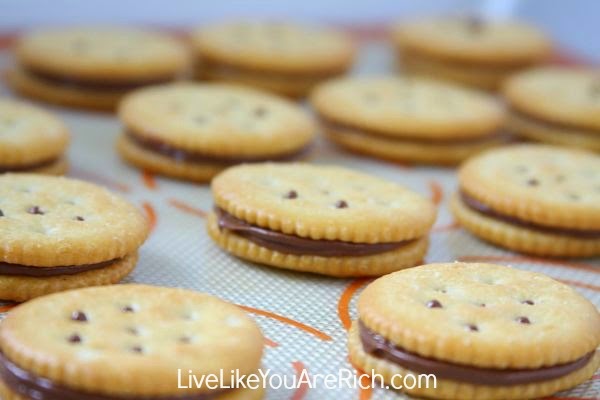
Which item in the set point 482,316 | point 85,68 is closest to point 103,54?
point 85,68

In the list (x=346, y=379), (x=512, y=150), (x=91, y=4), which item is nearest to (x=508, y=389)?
(x=346, y=379)

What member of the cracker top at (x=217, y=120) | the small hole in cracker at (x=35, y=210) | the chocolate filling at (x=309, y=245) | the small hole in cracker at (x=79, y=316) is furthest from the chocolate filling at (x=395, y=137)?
the small hole in cracker at (x=79, y=316)

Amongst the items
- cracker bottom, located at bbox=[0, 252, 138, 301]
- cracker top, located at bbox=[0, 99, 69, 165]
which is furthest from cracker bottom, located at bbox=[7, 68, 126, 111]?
cracker bottom, located at bbox=[0, 252, 138, 301]

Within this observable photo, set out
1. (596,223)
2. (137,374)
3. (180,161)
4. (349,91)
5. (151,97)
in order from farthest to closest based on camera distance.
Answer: (349,91)
(151,97)
(180,161)
(596,223)
(137,374)

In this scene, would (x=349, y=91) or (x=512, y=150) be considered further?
(x=349, y=91)

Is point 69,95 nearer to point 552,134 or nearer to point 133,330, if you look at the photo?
point 552,134

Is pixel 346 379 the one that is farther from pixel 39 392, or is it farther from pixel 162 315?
pixel 39 392

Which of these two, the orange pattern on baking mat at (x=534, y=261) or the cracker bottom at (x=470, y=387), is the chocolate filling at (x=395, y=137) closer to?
the orange pattern on baking mat at (x=534, y=261)
